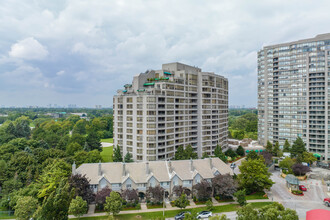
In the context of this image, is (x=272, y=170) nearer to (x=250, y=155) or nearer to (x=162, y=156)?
(x=250, y=155)

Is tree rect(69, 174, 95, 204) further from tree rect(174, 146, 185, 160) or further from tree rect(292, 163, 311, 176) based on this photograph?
tree rect(292, 163, 311, 176)

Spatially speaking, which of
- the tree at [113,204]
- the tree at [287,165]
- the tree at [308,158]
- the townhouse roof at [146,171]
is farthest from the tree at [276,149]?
the tree at [113,204]

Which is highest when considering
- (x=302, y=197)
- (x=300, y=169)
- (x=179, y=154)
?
(x=179, y=154)

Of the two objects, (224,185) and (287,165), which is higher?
(224,185)

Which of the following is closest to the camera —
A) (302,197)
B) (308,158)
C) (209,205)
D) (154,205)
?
(209,205)

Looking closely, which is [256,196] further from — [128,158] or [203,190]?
[128,158]

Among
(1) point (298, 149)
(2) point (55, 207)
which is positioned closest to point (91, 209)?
(2) point (55, 207)
